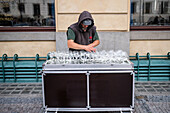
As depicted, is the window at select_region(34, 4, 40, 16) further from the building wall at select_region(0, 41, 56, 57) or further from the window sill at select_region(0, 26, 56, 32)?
the building wall at select_region(0, 41, 56, 57)

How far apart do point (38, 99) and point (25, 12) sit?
146 inches

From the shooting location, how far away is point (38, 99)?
16.6 feet

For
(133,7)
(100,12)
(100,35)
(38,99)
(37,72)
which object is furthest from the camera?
(133,7)

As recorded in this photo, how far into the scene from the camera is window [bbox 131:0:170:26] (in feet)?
23.1

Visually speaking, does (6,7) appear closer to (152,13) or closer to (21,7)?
(21,7)

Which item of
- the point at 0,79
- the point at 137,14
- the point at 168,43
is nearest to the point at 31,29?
the point at 0,79

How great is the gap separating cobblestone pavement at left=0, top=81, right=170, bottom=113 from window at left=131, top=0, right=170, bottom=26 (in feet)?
8.40

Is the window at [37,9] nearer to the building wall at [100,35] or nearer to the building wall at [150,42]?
the building wall at [100,35]

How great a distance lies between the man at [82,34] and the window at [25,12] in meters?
3.02

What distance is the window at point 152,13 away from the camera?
7.04m

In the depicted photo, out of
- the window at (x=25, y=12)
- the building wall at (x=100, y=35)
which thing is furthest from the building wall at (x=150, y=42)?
the window at (x=25, y=12)

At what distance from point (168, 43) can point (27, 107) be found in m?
5.54

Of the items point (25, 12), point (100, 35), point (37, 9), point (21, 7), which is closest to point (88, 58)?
point (100, 35)

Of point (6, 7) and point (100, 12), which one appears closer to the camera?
point (100, 12)
